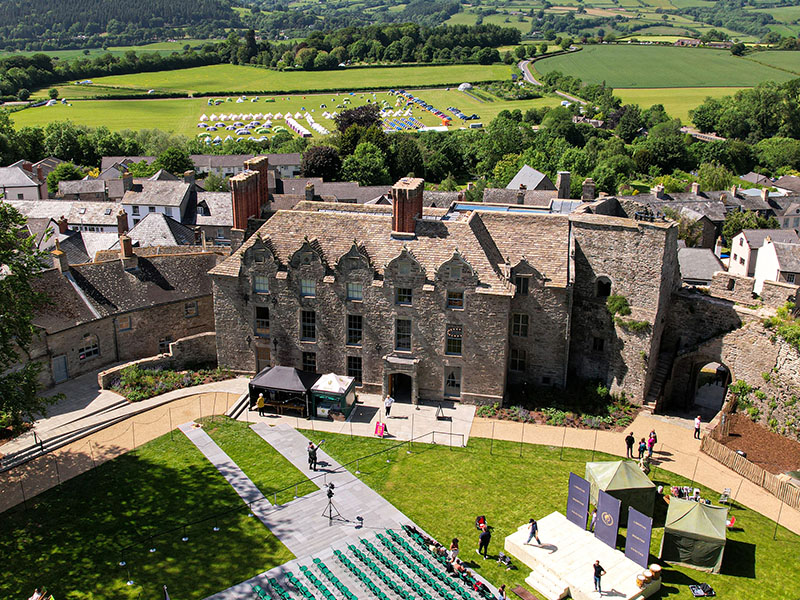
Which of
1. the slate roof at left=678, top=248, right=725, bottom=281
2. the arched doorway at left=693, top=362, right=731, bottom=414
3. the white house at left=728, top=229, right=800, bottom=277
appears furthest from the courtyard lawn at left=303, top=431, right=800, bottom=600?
the white house at left=728, top=229, right=800, bottom=277

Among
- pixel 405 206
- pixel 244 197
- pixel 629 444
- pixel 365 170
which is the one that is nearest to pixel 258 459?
pixel 405 206

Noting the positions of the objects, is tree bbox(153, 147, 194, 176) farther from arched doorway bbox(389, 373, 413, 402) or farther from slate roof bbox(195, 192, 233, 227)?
arched doorway bbox(389, 373, 413, 402)

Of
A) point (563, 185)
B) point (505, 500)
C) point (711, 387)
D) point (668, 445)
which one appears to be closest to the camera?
point (505, 500)

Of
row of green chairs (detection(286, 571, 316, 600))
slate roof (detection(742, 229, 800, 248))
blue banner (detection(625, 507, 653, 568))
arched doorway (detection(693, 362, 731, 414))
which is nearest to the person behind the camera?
row of green chairs (detection(286, 571, 316, 600))

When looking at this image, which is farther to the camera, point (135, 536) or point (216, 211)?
point (216, 211)

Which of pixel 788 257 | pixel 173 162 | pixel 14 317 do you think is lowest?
pixel 788 257

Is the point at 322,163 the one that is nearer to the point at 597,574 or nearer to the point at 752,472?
the point at 752,472
